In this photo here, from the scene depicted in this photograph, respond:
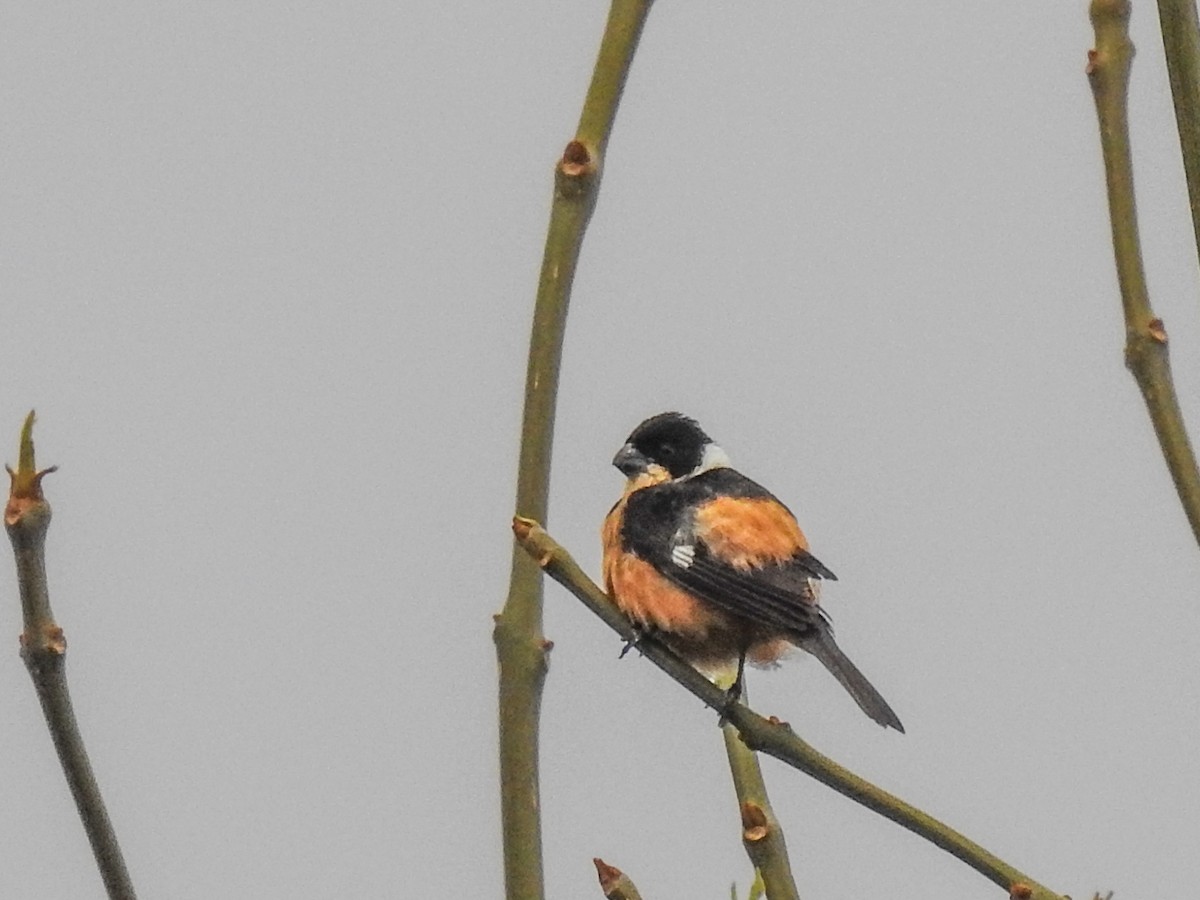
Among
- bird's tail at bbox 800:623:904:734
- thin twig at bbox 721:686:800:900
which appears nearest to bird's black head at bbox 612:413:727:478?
bird's tail at bbox 800:623:904:734

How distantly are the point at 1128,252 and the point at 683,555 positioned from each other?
2.45 metres

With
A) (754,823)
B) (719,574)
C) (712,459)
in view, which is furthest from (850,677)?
(754,823)

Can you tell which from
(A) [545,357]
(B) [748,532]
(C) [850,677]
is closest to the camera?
(A) [545,357]

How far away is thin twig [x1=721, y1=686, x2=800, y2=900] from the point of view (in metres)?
2.47

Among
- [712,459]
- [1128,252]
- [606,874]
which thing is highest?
[1128,252]

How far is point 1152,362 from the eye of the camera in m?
2.35

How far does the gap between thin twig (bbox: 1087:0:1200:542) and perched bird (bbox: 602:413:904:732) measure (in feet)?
6.27

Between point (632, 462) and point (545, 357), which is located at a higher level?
point (545, 357)

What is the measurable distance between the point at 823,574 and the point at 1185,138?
2747 millimetres

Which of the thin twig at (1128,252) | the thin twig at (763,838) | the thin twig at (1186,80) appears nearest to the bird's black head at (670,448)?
the thin twig at (763,838)

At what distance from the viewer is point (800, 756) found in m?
2.33

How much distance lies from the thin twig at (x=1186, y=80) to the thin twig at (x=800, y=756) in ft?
2.50

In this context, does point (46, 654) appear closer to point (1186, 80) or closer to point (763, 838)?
point (763, 838)

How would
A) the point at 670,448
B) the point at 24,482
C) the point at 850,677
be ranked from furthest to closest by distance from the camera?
the point at 670,448
the point at 850,677
the point at 24,482
